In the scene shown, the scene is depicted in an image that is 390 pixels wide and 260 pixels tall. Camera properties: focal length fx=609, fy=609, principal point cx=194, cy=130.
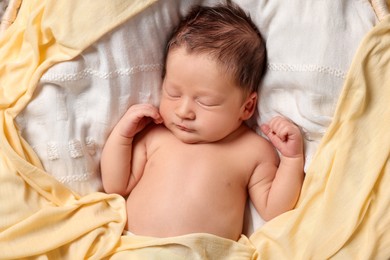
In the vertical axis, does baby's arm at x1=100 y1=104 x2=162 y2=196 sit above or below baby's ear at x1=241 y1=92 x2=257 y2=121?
below

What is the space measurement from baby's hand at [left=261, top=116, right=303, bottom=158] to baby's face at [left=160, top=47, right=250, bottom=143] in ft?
0.30

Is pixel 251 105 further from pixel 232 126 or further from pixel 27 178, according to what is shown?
pixel 27 178

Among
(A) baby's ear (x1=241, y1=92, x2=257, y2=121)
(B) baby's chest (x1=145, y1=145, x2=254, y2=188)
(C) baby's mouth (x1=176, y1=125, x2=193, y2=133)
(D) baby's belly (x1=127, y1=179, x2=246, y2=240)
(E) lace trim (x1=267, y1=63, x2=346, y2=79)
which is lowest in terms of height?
(D) baby's belly (x1=127, y1=179, x2=246, y2=240)

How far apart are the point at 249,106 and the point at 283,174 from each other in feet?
0.61

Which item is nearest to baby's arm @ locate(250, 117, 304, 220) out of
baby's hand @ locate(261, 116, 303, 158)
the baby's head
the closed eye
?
baby's hand @ locate(261, 116, 303, 158)

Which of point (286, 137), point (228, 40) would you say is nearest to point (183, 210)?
point (286, 137)

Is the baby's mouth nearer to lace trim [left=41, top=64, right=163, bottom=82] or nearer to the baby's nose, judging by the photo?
the baby's nose

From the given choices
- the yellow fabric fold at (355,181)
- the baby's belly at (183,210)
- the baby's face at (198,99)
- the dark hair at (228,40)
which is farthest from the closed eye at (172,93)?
the yellow fabric fold at (355,181)

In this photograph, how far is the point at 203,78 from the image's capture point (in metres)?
1.41

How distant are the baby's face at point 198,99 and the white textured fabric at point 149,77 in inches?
3.0

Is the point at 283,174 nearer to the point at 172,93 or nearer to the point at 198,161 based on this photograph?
the point at 198,161

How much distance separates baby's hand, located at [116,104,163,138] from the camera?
1438 mm

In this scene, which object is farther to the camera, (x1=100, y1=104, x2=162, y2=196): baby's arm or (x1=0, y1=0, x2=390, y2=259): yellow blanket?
(x1=100, y1=104, x2=162, y2=196): baby's arm

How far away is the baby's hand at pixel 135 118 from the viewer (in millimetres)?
1438
